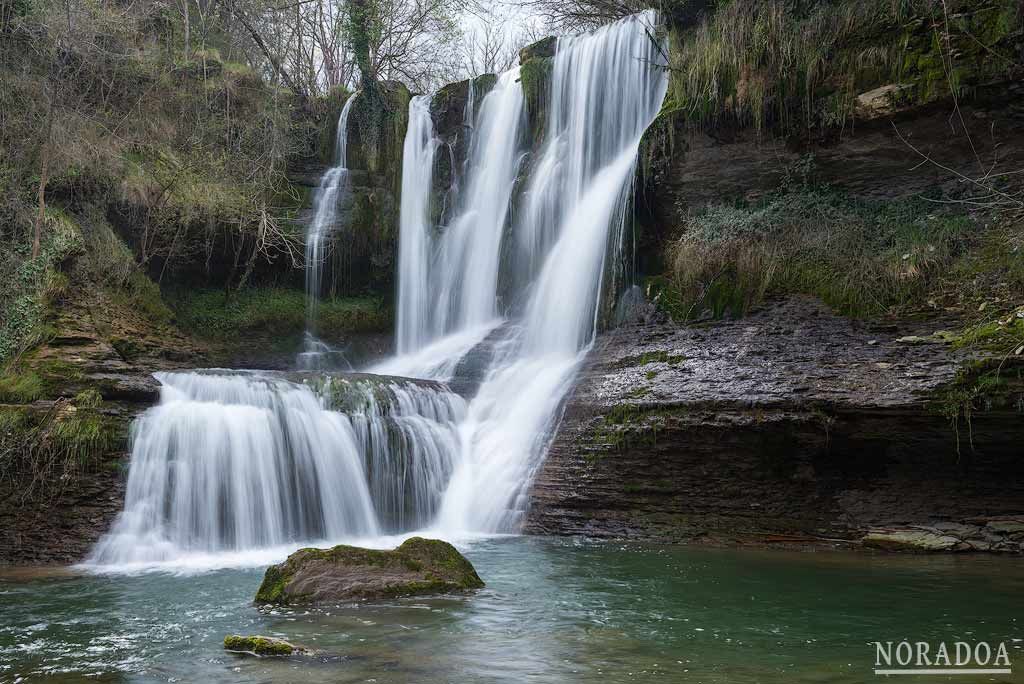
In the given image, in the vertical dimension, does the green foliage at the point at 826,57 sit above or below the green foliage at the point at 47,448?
above

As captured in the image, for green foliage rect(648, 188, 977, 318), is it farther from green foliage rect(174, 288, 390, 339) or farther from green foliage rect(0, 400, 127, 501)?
green foliage rect(0, 400, 127, 501)

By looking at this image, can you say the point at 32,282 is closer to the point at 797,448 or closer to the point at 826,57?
the point at 797,448

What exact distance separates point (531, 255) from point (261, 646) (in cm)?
1029

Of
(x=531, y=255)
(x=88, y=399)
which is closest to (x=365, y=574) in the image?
(x=88, y=399)

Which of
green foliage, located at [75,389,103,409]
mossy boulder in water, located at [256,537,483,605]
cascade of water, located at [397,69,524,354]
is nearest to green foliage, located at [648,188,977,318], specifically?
cascade of water, located at [397,69,524,354]

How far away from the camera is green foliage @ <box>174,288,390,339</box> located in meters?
15.8

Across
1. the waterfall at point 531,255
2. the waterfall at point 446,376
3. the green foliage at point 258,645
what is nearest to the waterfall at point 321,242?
the waterfall at point 446,376

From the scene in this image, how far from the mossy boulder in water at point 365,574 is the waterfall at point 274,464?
322 cm

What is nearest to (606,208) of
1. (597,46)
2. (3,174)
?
(597,46)

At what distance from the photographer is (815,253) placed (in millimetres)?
11266

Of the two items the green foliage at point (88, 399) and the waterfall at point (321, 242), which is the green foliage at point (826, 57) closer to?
the waterfall at point (321, 242)

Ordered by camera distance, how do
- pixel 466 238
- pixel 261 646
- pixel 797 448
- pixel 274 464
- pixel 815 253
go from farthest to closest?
pixel 466 238, pixel 815 253, pixel 274 464, pixel 797 448, pixel 261 646

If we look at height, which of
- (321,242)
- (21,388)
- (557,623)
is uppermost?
(321,242)

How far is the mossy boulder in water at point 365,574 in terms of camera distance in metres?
6.41
